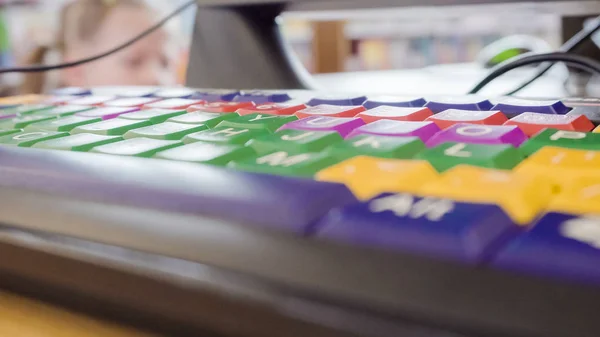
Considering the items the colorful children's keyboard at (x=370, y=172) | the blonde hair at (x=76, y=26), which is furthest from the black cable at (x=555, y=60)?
the blonde hair at (x=76, y=26)

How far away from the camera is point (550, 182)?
0.19m

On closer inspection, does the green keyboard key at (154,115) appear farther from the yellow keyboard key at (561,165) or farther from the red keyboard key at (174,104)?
the yellow keyboard key at (561,165)

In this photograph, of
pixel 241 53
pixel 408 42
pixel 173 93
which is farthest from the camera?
pixel 408 42

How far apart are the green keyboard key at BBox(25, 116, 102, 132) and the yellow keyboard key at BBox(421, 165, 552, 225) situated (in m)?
0.21

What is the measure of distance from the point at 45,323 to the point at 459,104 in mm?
227

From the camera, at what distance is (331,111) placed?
0.34 m

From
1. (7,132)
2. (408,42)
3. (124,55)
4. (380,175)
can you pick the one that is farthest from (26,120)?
(408,42)

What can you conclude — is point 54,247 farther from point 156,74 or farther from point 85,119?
point 156,74

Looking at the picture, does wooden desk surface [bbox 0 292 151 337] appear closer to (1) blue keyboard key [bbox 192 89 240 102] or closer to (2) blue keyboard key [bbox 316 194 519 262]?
(2) blue keyboard key [bbox 316 194 519 262]

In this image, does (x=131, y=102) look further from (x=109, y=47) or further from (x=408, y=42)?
(x=408, y=42)

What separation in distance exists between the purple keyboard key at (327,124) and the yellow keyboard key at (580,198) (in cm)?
11

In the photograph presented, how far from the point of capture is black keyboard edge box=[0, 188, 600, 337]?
140 mm

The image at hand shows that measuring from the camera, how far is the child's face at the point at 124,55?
4.06 feet

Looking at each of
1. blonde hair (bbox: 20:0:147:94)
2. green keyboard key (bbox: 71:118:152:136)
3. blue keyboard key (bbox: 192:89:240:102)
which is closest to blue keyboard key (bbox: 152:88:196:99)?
blue keyboard key (bbox: 192:89:240:102)
